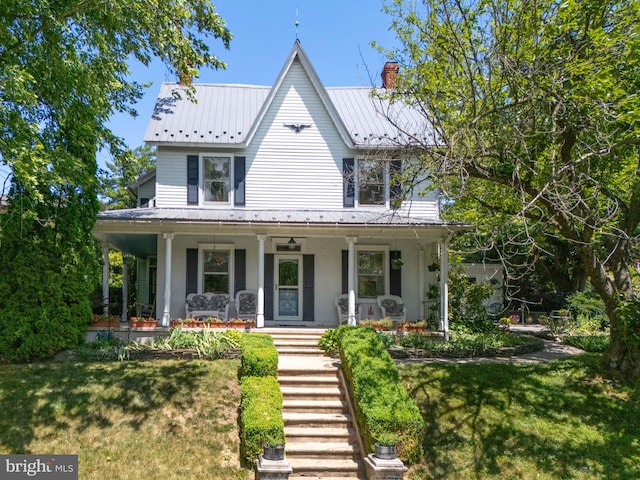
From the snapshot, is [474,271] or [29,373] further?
[474,271]

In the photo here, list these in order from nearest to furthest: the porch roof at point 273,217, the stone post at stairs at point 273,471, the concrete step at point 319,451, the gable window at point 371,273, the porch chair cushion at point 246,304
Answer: the stone post at stairs at point 273,471 < the concrete step at point 319,451 < the porch roof at point 273,217 < the porch chair cushion at point 246,304 < the gable window at point 371,273

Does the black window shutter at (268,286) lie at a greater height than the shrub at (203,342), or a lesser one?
greater

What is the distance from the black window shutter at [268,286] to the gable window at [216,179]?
6.73 ft

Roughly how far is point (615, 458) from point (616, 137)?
5.58 meters

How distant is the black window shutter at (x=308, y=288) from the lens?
14.6 metres

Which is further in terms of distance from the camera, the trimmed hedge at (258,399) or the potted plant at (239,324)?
the potted plant at (239,324)

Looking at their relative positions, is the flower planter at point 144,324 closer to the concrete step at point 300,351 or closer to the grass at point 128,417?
the grass at point 128,417

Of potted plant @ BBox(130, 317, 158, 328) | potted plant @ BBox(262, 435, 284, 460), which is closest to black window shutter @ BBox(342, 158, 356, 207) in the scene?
potted plant @ BBox(130, 317, 158, 328)

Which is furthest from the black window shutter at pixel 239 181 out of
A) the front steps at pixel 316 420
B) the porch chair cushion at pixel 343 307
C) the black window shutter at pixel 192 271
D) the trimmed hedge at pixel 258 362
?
the trimmed hedge at pixel 258 362

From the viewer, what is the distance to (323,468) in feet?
24.6

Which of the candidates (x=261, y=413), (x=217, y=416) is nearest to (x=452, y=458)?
(x=261, y=413)

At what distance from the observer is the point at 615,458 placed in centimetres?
757

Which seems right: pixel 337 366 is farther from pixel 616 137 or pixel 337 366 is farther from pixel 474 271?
pixel 474 271

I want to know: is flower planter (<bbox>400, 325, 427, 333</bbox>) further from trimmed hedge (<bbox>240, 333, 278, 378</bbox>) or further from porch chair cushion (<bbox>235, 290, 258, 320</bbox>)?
trimmed hedge (<bbox>240, 333, 278, 378</bbox>)
